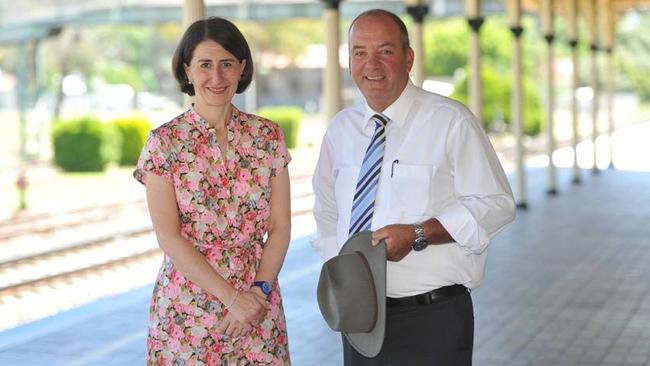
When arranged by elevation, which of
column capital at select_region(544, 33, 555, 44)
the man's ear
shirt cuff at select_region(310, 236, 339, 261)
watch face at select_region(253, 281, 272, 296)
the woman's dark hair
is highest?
column capital at select_region(544, 33, 555, 44)

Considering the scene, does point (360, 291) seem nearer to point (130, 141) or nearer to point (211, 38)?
point (211, 38)

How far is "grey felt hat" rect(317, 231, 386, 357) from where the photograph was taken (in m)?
2.95

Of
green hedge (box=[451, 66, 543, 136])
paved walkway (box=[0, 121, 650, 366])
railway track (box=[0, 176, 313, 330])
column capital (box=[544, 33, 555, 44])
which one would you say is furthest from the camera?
green hedge (box=[451, 66, 543, 136])

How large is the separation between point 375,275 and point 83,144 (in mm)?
24460

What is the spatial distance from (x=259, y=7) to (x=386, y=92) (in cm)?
2674

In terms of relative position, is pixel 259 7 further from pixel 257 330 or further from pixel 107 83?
pixel 107 83

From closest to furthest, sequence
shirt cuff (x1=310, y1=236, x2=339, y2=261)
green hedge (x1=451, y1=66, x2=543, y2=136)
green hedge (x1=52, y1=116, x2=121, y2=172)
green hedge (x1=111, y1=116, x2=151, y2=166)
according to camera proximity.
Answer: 1. shirt cuff (x1=310, y1=236, x2=339, y2=261)
2. green hedge (x1=52, y1=116, x2=121, y2=172)
3. green hedge (x1=111, y1=116, x2=151, y2=166)
4. green hedge (x1=451, y1=66, x2=543, y2=136)

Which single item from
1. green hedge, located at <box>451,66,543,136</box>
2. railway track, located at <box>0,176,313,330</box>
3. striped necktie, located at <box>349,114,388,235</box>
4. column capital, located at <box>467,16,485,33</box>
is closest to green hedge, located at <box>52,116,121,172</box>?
railway track, located at <box>0,176,313,330</box>

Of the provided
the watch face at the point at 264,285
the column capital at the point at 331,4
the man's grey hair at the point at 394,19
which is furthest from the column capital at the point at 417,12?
the watch face at the point at 264,285

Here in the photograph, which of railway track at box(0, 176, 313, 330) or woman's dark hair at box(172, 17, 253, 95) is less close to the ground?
woman's dark hair at box(172, 17, 253, 95)

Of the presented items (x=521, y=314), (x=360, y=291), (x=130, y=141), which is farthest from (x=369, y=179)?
(x=130, y=141)

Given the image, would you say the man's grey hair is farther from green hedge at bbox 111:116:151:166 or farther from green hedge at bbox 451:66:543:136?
green hedge at bbox 451:66:543:136

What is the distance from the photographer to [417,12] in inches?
478

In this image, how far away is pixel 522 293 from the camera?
9.20 metres
